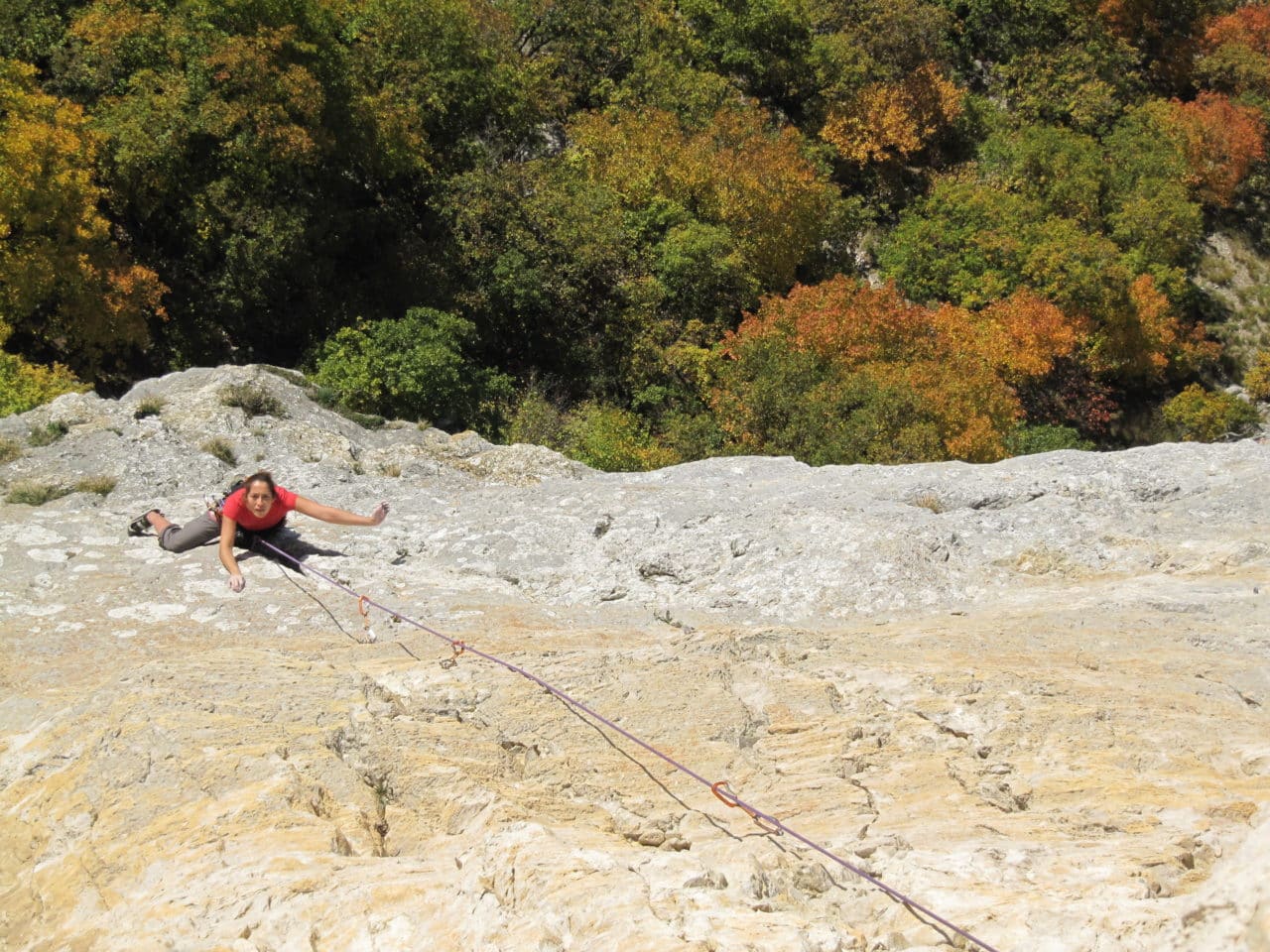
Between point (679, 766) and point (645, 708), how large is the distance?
0.83 meters

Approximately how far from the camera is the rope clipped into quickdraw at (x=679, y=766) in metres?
5.12

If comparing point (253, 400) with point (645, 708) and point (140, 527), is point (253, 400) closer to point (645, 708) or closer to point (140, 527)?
point (140, 527)

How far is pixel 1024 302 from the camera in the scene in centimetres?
3334

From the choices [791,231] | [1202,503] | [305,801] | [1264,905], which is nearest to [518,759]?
[305,801]

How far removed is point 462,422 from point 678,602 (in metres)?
17.5

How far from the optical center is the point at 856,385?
80.5 ft

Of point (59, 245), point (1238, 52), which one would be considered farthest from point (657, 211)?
point (1238, 52)

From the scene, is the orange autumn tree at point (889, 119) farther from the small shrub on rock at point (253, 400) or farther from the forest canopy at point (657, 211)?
the small shrub on rock at point (253, 400)

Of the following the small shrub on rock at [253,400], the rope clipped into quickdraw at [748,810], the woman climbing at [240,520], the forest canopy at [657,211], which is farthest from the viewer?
the forest canopy at [657,211]

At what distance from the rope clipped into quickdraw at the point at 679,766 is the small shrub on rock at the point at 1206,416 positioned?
32.6 m

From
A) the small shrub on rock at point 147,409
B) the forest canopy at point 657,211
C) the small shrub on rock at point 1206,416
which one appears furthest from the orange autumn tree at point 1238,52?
the small shrub on rock at point 147,409

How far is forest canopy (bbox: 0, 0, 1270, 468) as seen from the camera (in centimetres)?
2491

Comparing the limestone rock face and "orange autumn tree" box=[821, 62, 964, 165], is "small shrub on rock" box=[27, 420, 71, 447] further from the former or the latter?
"orange autumn tree" box=[821, 62, 964, 165]

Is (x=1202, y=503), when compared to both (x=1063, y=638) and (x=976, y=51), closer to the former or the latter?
(x=1063, y=638)
